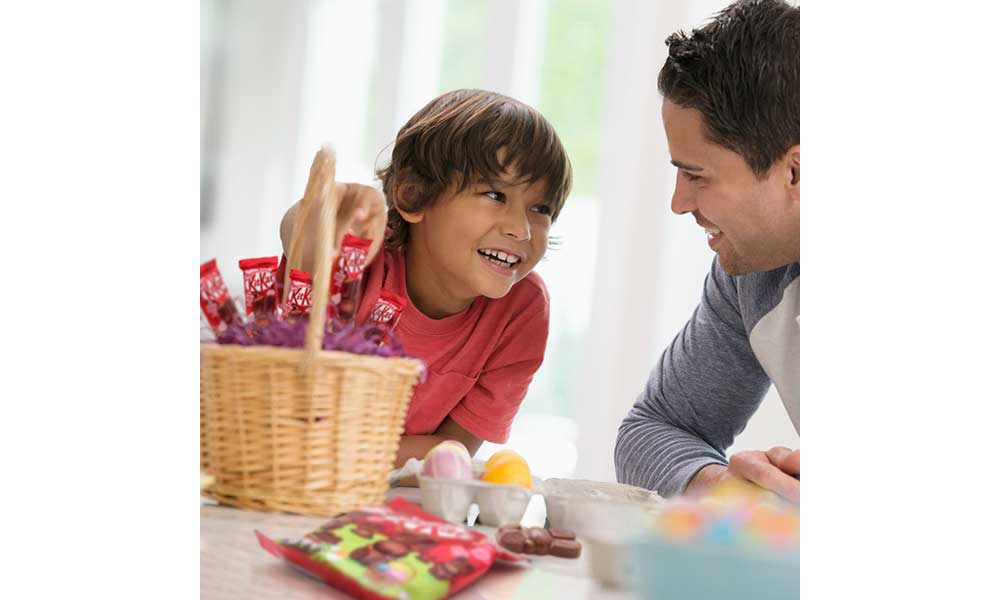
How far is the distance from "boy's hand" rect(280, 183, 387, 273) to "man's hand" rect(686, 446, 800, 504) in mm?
392

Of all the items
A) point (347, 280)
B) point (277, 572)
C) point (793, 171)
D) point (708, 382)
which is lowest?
point (277, 572)

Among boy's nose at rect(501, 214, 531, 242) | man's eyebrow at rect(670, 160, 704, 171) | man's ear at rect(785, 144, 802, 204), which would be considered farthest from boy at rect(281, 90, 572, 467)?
man's ear at rect(785, 144, 802, 204)

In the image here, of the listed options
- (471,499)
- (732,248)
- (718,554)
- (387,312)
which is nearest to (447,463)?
(471,499)

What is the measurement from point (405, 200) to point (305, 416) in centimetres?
30

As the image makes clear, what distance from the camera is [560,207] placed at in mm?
858

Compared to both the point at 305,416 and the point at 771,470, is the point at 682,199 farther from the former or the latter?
the point at 305,416

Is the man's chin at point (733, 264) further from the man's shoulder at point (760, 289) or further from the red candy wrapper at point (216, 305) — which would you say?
the red candy wrapper at point (216, 305)

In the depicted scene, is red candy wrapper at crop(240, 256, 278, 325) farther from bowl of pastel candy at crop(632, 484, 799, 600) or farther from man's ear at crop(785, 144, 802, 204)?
man's ear at crop(785, 144, 802, 204)

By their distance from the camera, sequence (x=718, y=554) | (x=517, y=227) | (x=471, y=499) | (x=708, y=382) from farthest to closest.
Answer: (x=708, y=382) → (x=517, y=227) → (x=471, y=499) → (x=718, y=554)

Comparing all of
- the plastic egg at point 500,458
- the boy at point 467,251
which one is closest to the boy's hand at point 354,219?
the boy at point 467,251

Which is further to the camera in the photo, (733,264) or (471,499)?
(733,264)

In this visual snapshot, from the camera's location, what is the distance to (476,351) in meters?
0.92
